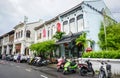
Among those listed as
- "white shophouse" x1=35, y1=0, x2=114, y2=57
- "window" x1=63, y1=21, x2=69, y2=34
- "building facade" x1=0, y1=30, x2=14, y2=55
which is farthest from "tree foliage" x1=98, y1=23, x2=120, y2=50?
"building facade" x1=0, y1=30, x2=14, y2=55

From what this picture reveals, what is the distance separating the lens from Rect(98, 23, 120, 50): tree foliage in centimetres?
2424

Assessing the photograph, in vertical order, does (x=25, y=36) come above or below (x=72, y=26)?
above

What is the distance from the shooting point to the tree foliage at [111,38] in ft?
79.5

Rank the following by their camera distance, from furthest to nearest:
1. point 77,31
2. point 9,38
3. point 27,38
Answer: point 9,38
point 27,38
point 77,31

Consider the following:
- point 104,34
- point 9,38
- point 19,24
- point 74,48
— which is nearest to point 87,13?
point 104,34

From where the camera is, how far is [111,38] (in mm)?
24359

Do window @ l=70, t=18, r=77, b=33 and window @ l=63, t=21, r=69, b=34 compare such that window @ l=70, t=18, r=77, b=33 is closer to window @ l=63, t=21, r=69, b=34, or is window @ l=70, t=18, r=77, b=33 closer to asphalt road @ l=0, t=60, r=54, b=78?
window @ l=63, t=21, r=69, b=34

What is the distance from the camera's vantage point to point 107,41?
2452 centimetres

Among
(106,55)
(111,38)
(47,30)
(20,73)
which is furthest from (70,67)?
(47,30)

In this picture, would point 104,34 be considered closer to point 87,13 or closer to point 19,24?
point 87,13

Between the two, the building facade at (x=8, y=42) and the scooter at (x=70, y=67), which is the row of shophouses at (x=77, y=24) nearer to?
the scooter at (x=70, y=67)

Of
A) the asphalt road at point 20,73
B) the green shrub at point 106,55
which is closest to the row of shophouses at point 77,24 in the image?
the green shrub at point 106,55

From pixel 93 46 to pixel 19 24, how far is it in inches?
1189

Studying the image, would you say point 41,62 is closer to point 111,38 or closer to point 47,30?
point 47,30
